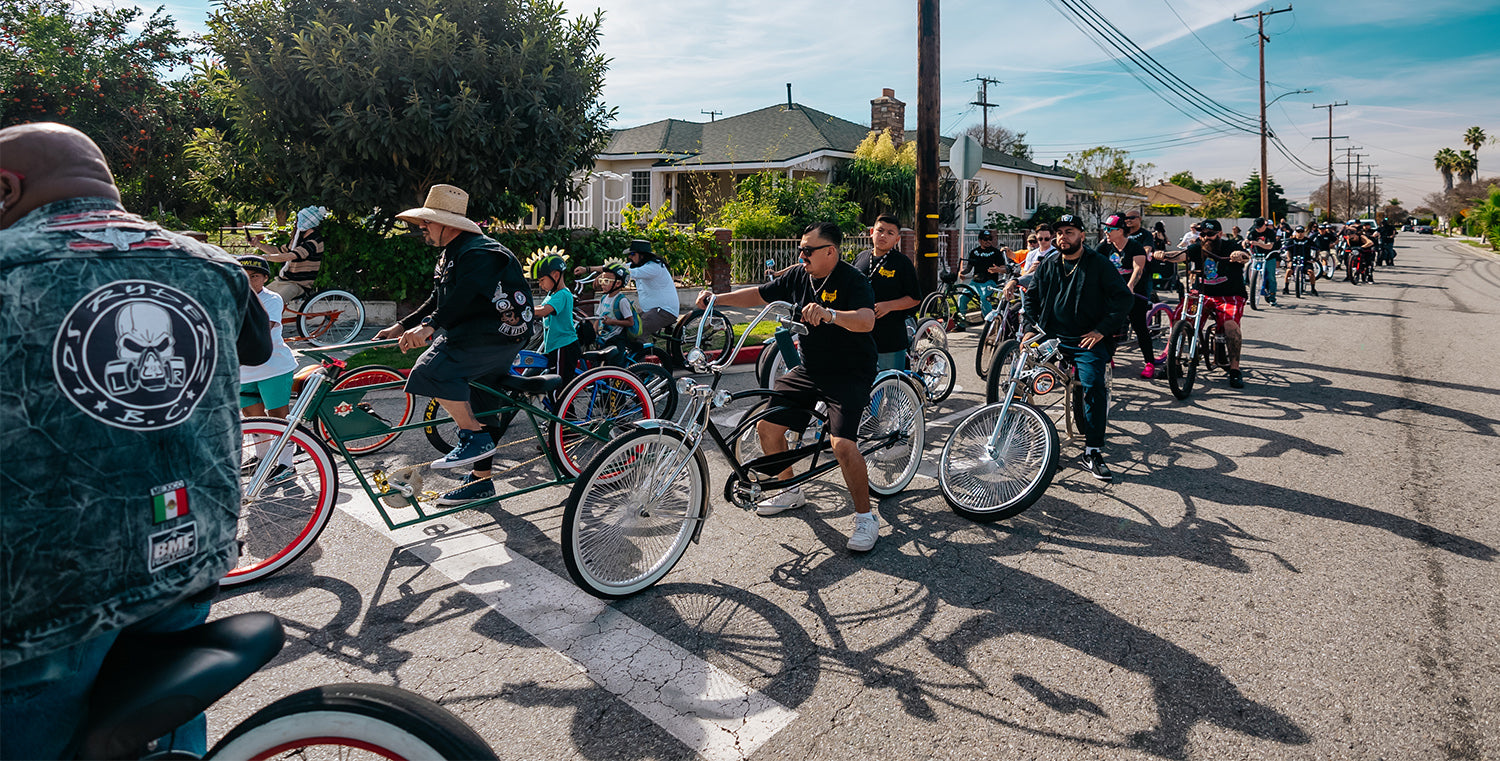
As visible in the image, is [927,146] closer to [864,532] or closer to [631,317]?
[631,317]

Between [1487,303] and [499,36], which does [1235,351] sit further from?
[1487,303]

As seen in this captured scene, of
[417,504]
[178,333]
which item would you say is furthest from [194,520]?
[417,504]

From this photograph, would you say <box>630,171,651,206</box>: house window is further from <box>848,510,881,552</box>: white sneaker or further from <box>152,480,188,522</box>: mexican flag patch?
<box>152,480,188,522</box>: mexican flag patch

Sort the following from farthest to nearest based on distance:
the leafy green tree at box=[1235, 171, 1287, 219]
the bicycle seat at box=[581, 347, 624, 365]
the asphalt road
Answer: the leafy green tree at box=[1235, 171, 1287, 219], the bicycle seat at box=[581, 347, 624, 365], the asphalt road

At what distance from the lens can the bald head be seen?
5.62 feet

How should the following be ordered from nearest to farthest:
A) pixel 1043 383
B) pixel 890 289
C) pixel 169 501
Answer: pixel 169 501, pixel 1043 383, pixel 890 289

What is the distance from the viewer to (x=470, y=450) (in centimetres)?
534

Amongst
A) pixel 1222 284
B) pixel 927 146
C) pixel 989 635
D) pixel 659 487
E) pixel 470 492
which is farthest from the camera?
pixel 927 146

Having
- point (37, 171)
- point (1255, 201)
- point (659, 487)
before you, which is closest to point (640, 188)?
point (659, 487)

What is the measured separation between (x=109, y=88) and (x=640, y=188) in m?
15.5

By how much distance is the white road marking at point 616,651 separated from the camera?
325 centimetres

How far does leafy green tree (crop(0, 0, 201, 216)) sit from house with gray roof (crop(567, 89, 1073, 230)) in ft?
34.0

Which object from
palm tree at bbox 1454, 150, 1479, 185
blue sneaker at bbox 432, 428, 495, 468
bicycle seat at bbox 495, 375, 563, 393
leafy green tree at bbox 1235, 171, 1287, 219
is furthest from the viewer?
palm tree at bbox 1454, 150, 1479, 185

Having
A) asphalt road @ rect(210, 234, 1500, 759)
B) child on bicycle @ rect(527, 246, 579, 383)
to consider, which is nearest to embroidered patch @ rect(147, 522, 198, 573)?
asphalt road @ rect(210, 234, 1500, 759)
